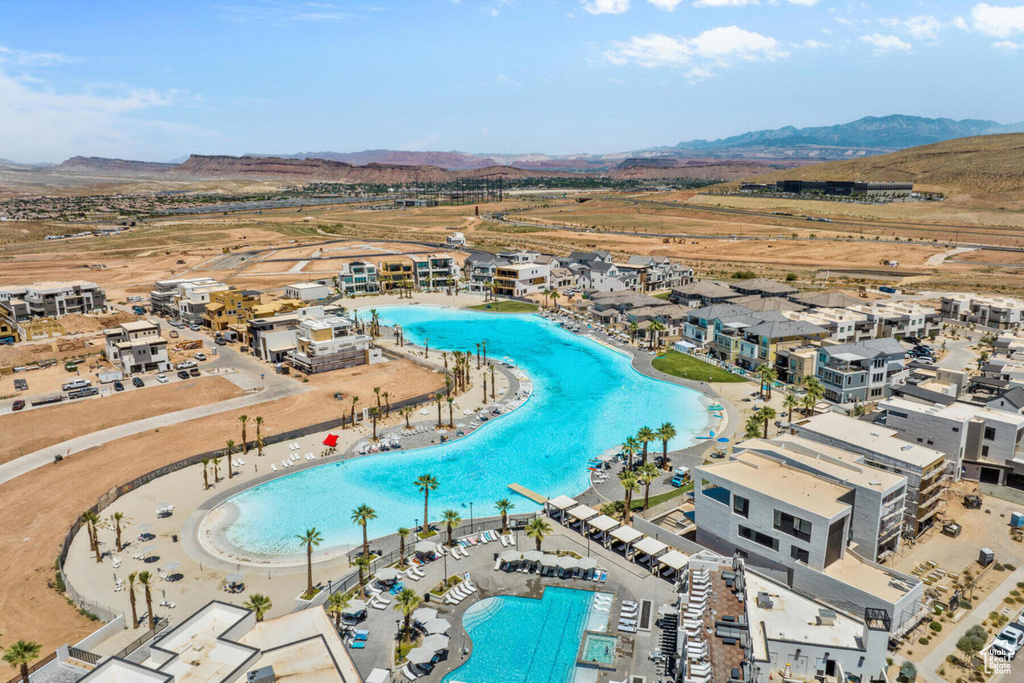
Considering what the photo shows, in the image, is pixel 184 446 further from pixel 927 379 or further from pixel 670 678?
pixel 927 379

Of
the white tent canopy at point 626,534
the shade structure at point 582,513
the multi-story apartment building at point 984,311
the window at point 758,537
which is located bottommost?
the shade structure at point 582,513

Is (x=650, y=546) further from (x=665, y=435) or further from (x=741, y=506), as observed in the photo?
(x=665, y=435)

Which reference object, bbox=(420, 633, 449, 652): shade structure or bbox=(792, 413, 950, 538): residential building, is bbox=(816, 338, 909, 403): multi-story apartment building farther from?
bbox=(420, 633, 449, 652): shade structure

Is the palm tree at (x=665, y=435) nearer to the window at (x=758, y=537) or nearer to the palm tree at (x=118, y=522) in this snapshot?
the window at (x=758, y=537)

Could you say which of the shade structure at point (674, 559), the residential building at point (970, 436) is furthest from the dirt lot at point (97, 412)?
the residential building at point (970, 436)

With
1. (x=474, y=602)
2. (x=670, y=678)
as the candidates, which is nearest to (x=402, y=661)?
(x=474, y=602)

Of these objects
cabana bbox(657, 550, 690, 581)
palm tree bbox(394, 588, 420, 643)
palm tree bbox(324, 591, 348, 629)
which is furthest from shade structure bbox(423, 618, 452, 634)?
cabana bbox(657, 550, 690, 581)
